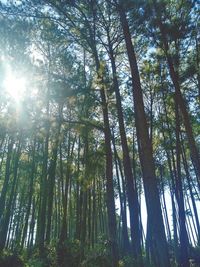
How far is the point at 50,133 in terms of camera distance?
920 centimetres

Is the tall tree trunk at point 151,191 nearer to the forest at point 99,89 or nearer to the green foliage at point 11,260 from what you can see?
the forest at point 99,89

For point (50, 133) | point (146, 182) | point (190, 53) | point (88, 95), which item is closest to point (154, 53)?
point (190, 53)

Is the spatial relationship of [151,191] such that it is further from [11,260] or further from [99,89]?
[11,260]

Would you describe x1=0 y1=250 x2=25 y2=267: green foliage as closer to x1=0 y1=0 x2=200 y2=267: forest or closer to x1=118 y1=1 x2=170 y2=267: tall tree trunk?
x1=0 y1=0 x2=200 y2=267: forest

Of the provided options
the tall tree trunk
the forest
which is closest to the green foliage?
the forest

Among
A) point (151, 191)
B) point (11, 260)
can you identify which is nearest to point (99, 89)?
point (151, 191)

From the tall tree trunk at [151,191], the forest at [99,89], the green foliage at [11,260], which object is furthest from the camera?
the green foliage at [11,260]

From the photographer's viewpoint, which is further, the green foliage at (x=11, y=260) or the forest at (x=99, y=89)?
the green foliage at (x=11, y=260)

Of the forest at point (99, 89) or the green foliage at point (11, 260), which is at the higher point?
the forest at point (99, 89)

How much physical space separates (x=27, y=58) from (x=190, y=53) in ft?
28.4

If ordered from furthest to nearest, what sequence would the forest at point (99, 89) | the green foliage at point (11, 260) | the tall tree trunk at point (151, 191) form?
1. the green foliage at point (11, 260)
2. the forest at point (99, 89)
3. the tall tree trunk at point (151, 191)

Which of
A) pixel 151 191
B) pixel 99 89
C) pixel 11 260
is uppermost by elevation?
pixel 99 89

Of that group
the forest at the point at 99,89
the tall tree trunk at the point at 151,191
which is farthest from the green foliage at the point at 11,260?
the tall tree trunk at the point at 151,191

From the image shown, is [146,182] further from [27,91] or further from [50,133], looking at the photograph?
[27,91]
